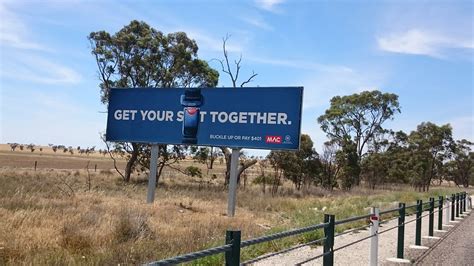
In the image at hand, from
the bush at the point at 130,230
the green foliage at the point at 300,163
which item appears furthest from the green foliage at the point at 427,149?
the bush at the point at 130,230

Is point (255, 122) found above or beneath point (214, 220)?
above

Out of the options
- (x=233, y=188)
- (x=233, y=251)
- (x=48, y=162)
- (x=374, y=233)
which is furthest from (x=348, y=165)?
(x=233, y=251)

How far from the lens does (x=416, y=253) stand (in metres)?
11.6

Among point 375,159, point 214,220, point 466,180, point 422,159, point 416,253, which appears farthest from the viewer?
point 466,180

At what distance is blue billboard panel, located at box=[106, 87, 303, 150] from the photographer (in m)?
21.1

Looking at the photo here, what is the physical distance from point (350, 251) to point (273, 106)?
401 inches

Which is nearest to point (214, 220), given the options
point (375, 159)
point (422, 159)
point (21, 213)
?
point (21, 213)

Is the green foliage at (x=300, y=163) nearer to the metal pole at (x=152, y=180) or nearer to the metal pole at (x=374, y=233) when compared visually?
the metal pole at (x=152, y=180)

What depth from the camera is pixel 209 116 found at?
883 inches

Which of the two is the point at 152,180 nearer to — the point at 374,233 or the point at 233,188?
the point at 233,188

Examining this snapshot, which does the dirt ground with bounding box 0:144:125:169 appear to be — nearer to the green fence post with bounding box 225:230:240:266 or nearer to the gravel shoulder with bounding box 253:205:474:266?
the gravel shoulder with bounding box 253:205:474:266

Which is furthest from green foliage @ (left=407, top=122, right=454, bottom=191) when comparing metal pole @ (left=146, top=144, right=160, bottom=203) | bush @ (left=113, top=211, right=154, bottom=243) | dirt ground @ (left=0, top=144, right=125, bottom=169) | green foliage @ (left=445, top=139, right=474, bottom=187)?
bush @ (left=113, top=211, right=154, bottom=243)

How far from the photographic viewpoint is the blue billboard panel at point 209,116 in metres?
21.1

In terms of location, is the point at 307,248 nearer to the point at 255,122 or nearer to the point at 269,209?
the point at 255,122
